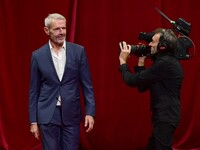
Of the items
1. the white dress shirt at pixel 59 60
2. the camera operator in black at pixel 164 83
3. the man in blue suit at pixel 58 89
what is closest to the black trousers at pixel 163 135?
the camera operator in black at pixel 164 83

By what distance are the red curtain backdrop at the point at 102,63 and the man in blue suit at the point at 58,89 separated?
114 centimetres

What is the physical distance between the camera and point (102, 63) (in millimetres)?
3664

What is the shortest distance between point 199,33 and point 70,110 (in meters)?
1.82

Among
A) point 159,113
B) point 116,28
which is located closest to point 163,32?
point 159,113

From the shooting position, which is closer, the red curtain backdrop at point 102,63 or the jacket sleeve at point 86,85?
the jacket sleeve at point 86,85

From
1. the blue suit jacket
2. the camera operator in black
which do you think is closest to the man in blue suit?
the blue suit jacket

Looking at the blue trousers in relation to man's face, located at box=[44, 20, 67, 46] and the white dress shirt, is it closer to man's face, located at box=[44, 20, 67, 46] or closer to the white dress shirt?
the white dress shirt

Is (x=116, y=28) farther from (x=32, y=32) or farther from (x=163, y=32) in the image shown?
(x=163, y=32)

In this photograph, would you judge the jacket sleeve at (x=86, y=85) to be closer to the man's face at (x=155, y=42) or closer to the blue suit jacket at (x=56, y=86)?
the blue suit jacket at (x=56, y=86)

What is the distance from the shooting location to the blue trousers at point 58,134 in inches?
94.8

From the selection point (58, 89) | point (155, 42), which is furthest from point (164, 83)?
point (58, 89)

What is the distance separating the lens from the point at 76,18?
11.8 ft

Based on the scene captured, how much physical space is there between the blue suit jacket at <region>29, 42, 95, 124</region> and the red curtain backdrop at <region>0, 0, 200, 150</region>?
3.77 ft

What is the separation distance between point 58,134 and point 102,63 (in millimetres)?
1334
